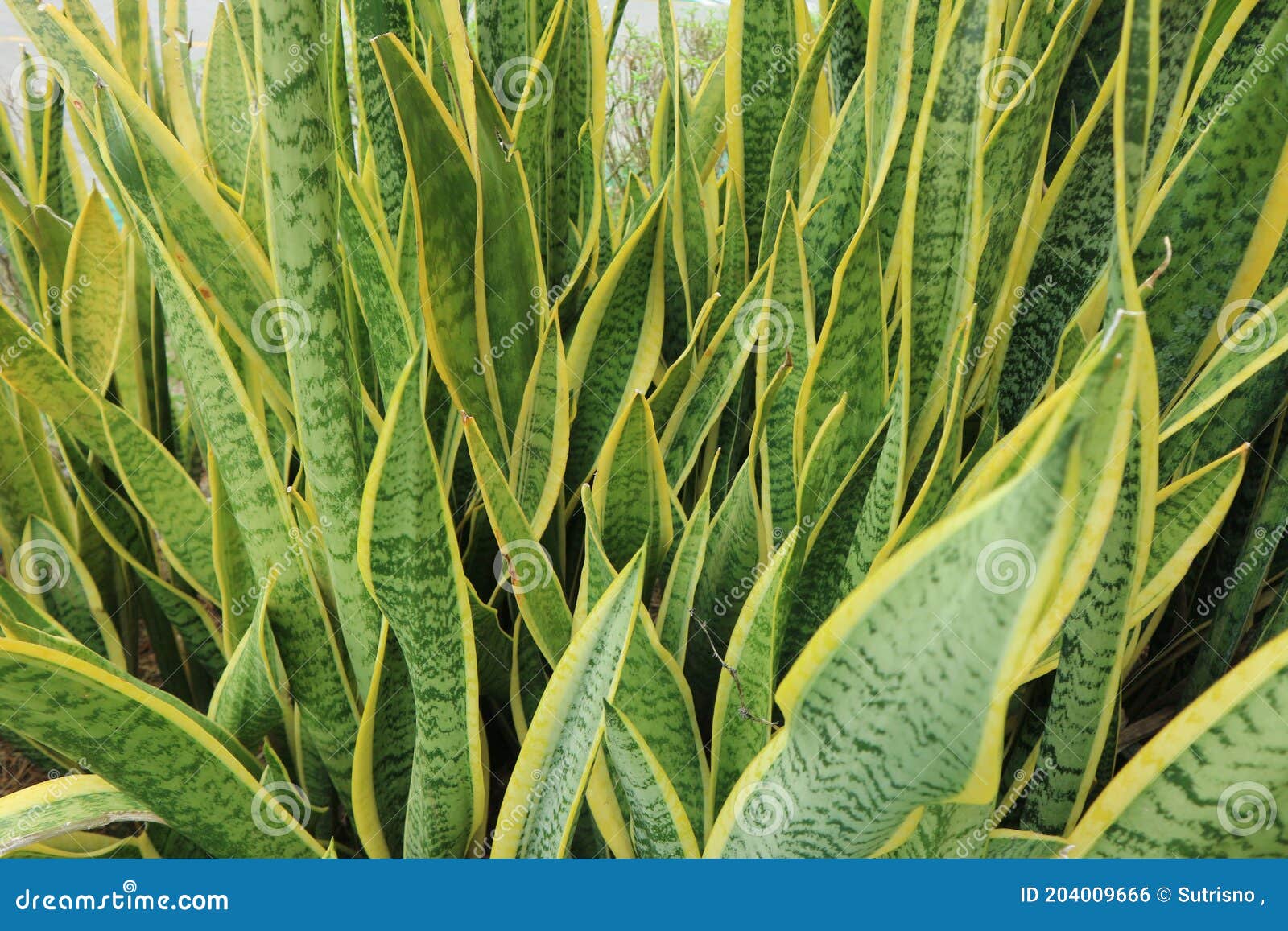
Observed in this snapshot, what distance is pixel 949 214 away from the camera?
534 mm

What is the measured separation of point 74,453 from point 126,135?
16.7 inches

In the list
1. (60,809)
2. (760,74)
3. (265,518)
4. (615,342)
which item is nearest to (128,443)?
(265,518)

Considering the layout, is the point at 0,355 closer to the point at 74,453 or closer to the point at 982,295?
the point at 74,453
